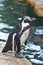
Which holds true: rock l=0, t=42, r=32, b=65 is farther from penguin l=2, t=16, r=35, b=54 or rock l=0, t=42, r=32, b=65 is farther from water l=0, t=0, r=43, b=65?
water l=0, t=0, r=43, b=65

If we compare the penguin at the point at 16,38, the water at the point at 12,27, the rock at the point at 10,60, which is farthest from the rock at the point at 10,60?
the water at the point at 12,27

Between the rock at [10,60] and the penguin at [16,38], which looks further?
the penguin at [16,38]

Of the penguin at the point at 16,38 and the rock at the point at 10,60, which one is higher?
the penguin at the point at 16,38

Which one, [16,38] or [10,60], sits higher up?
[16,38]

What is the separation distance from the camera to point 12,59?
5.05m

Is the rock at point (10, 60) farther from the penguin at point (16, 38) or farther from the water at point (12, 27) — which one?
the water at point (12, 27)

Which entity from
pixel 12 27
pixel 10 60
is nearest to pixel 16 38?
pixel 10 60

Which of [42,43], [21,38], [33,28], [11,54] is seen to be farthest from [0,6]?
[11,54]

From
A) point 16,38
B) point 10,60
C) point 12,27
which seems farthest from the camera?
point 12,27

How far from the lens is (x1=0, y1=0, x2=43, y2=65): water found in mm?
6256

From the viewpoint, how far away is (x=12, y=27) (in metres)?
8.39

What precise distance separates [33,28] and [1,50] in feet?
9.37

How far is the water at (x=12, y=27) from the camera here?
626cm

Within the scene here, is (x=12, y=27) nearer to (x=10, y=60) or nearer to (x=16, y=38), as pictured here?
(x=16, y=38)
